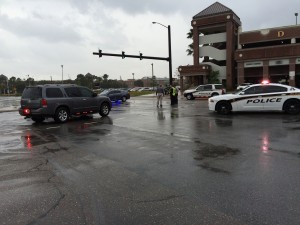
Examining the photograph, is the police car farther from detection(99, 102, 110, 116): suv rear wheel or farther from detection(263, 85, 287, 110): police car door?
detection(99, 102, 110, 116): suv rear wheel

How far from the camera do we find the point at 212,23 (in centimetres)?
5469

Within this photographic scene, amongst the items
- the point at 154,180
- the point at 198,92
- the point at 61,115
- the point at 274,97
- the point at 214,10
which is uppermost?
the point at 214,10

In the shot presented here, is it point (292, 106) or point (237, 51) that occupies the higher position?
point (237, 51)

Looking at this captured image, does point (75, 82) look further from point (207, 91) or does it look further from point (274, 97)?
point (274, 97)

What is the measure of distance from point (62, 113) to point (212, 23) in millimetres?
44583

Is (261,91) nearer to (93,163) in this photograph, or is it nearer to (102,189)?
(93,163)

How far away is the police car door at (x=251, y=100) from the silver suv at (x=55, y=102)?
766cm

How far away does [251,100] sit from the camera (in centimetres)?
1611

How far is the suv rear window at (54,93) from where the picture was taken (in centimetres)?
1513

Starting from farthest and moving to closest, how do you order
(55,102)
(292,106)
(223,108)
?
(223,108) → (292,106) → (55,102)

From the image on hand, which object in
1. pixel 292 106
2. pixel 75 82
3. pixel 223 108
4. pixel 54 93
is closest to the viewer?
pixel 54 93

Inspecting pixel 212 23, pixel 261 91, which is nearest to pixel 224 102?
pixel 261 91

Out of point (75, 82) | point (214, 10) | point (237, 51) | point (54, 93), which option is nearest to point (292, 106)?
point (54, 93)

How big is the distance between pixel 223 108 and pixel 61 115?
8.15 meters
